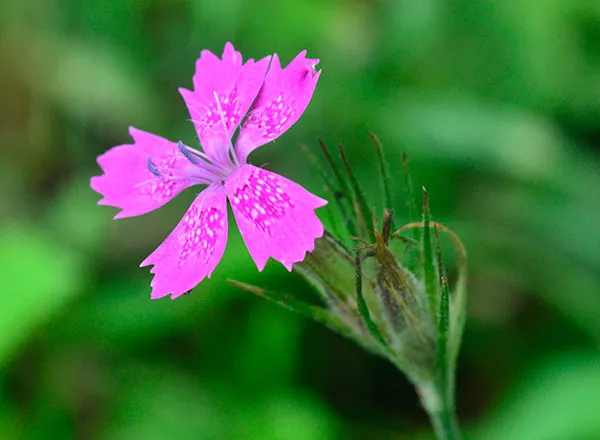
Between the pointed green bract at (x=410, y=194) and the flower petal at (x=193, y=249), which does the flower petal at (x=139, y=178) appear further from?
the pointed green bract at (x=410, y=194)

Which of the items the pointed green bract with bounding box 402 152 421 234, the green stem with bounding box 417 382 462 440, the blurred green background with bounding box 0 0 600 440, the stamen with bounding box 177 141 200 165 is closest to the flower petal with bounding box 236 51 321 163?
the stamen with bounding box 177 141 200 165

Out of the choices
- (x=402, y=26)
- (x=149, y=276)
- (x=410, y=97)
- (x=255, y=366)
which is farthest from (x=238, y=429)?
(x=402, y=26)

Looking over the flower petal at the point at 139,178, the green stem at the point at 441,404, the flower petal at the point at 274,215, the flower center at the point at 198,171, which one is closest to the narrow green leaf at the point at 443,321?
the green stem at the point at 441,404

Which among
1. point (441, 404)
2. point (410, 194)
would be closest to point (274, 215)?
point (410, 194)

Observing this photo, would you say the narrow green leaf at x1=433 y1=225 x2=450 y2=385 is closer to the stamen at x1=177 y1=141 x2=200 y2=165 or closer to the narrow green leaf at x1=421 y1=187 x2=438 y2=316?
the narrow green leaf at x1=421 y1=187 x2=438 y2=316

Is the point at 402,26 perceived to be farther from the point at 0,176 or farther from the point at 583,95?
the point at 0,176

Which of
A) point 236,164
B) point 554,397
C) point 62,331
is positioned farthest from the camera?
point 62,331

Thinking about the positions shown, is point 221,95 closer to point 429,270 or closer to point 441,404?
point 429,270

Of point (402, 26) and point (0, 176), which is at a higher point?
point (402, 26)
